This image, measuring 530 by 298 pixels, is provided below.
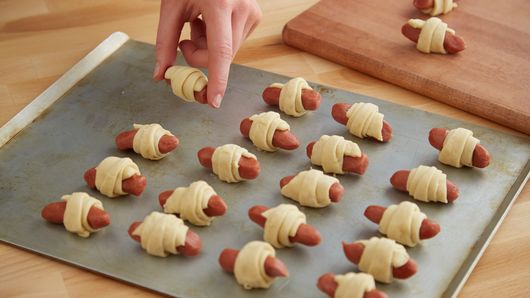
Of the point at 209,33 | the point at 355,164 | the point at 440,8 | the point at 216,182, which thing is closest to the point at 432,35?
the point at 440,8

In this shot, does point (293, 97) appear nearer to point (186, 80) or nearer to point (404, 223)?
point (186, 80)

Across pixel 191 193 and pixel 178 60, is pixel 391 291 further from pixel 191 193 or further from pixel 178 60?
pixel 178 60

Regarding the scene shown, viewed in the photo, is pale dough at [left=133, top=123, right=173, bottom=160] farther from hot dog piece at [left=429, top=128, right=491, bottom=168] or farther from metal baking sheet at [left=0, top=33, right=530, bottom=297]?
hot dog piece at [left=429, top=128, right=491, bottom=168]

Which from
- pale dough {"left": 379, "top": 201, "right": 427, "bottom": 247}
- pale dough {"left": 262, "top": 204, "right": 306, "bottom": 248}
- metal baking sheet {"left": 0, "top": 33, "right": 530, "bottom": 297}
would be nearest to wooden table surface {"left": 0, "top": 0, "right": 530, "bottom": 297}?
metal baking sheet {"left": 0, "top": 33, "right": 530, "bottom": 297}

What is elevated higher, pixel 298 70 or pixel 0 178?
pixel 298 70

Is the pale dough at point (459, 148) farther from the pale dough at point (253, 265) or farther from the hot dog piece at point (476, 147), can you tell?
the pale dough at point (253, 265)

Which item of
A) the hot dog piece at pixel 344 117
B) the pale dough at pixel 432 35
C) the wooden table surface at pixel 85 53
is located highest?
the pale dough at pixel 432 35

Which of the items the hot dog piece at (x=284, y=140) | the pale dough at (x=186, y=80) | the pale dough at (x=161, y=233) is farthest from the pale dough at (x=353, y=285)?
the pale dough at (x=186, y=80)

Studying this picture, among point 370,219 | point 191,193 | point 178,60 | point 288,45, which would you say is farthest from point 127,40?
point 370,219
